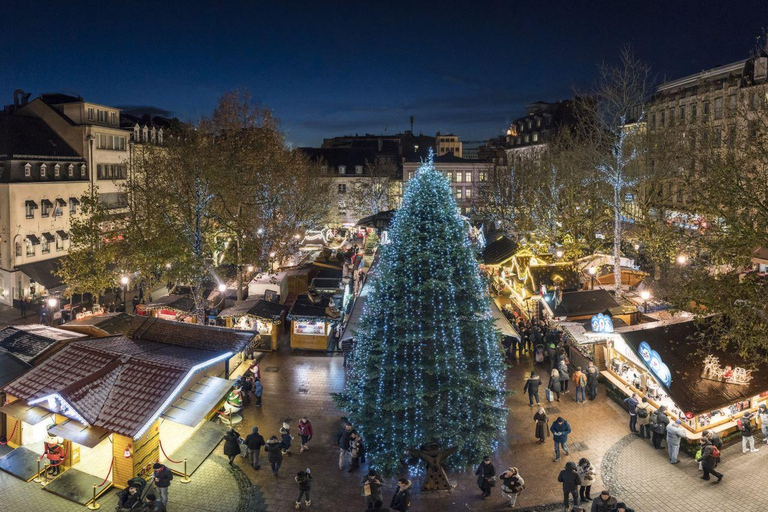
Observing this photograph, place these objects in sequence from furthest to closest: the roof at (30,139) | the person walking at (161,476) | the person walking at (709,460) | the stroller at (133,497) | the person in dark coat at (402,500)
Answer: the roof at (30,139) < the person walking at (709,460) < the person walking at (161,476) < the person in dark coat at (402,500) < the stroller at (133,497)

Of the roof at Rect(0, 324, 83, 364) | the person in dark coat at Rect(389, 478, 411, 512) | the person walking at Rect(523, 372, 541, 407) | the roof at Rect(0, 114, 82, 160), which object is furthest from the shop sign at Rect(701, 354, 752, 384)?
the roof at Rect(0, 114, 82, 160)

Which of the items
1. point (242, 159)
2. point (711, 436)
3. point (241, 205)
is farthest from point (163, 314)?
point (711, 436)

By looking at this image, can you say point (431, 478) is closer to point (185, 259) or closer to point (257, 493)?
point (257, 493)

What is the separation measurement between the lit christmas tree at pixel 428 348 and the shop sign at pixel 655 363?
494cm

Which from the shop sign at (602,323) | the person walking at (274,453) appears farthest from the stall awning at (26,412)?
the shop sign at (602,323)

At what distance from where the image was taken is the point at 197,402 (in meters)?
14.8

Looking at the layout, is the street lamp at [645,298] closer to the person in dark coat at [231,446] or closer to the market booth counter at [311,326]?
the market booth counter at [311,326]

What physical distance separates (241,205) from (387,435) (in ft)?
73.8

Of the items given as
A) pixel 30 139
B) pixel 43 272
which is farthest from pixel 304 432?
pixel 30 139

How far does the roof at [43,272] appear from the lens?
35.2 m

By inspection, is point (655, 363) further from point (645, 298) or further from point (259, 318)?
point (259, 318)

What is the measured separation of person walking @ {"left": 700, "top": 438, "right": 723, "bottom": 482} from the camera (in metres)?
14.0

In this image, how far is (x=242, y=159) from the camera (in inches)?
1342

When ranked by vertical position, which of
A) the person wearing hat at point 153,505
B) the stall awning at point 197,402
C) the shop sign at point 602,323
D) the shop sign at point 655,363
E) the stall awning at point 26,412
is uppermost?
the shop sign at point 602,323
